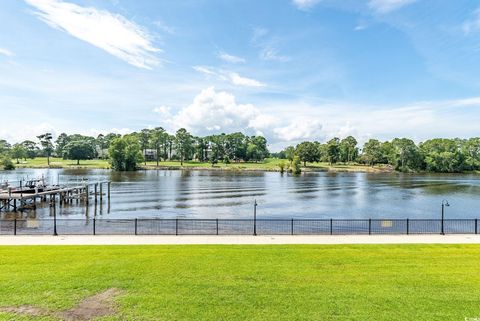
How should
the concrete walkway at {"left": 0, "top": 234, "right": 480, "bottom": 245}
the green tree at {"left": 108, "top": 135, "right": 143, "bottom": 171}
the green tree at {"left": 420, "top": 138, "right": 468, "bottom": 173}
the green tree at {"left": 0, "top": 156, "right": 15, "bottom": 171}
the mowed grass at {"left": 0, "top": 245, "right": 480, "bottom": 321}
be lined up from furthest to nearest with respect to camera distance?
the green tree at {"left": 420, "top": 138, "right": 468, "bottom": 173} < the green tree at {"left": 0, "top": 156, "right": 15, "bottom": 171} < the green tree at {"left": 108, "top": 135, "right": 143, "bottom": 171} < the concrete walkway at {"left": 0, "top": 234, "right": 480, "bottom": 245} < the mowed grass at {"left": 0, "top": 245, "right": 480, "bottom": 321}

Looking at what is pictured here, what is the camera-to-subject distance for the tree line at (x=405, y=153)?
Result: 531 ft

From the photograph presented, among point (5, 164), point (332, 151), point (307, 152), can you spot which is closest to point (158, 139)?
point (5, 164)

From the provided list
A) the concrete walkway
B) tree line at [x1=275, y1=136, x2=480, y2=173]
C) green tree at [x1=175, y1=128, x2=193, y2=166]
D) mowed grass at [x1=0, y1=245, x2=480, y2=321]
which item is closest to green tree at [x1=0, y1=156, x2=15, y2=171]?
green tree at [x1=175, y1=128, x2=193, y2=166]

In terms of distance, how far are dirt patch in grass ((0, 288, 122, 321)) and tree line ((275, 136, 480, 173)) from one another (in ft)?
519

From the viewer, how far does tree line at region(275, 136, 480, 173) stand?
162 meters

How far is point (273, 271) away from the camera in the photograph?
15273mm

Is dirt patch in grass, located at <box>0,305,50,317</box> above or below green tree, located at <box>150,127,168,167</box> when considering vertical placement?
below

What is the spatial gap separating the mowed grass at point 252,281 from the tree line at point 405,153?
15151cm

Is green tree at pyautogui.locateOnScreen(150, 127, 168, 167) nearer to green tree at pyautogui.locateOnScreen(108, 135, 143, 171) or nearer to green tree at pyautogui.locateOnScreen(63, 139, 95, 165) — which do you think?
green tree at pyautogui.locateOnScreen(108, 135, 143, 171)

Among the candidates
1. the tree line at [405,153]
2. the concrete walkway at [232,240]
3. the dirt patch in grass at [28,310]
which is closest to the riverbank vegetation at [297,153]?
the tree line at [405,153]

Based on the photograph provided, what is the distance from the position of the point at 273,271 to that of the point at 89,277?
7539mm

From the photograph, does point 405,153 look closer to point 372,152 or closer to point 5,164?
point 372,152

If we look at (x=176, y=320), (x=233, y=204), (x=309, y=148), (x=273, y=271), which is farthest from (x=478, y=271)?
(x=309, y=148)

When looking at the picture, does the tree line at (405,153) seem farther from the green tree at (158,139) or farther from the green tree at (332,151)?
the green tree at (158,139)
